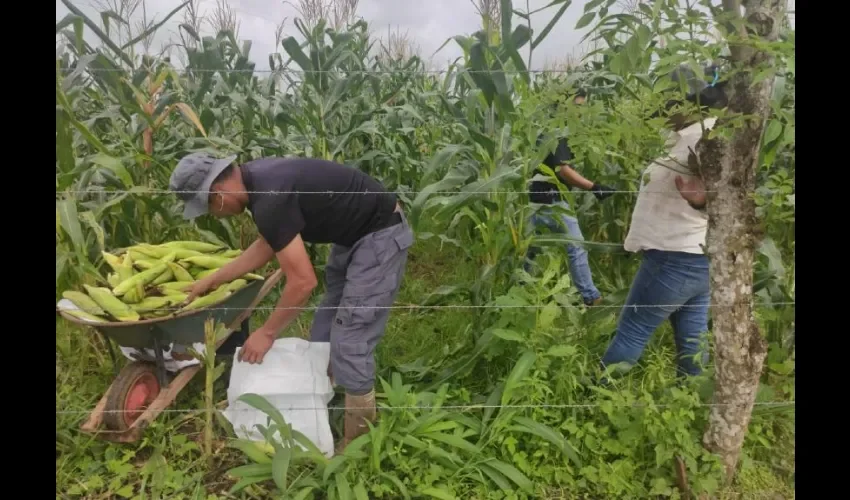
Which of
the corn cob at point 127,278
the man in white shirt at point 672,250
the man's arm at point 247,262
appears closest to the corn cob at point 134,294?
the corn cob at point 127,278

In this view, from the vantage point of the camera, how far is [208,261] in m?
2.18

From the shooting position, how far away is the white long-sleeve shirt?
205 centimetres

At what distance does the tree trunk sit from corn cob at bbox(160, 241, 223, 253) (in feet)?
6.21

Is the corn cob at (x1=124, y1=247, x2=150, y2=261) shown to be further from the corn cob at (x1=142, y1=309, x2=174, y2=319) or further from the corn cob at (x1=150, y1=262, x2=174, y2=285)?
the corn cob at (x1=142, y1=309, x2=174, y2=319)

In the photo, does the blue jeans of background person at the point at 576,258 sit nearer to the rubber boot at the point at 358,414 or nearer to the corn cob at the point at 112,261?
the rubber boot at the point at 358,414

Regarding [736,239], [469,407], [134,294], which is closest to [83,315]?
[134,294]

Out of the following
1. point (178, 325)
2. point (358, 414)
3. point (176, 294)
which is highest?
point (176, 294)

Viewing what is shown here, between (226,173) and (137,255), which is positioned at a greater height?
(226,173)

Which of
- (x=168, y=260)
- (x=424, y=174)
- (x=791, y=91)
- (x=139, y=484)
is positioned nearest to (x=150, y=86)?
(x=168, y=260)

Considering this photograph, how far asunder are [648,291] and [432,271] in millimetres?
894

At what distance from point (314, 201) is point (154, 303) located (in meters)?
0.74

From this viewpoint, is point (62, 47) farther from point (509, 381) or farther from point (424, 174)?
point (509, 381)

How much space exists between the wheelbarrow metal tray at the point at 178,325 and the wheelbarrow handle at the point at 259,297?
18mm

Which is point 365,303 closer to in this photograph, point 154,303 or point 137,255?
point 154,303
